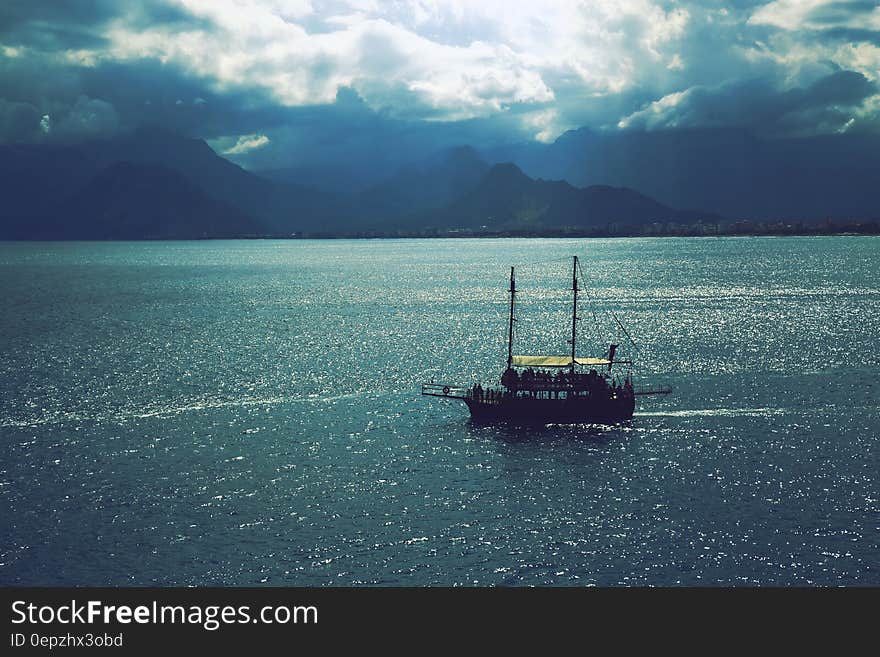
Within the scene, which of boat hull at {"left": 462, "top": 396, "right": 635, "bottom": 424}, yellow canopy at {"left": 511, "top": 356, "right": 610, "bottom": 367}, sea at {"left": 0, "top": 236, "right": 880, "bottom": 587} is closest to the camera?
sea at {"left": 0, "top": 236, "right": 880, "bottom": 587}

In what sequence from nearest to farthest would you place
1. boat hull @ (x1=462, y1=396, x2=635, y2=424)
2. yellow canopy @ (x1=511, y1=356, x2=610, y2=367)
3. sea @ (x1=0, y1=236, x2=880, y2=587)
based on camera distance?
sea @ (x1=0, y1=236, x2=880, y2=587), boat hull @ (x1=462, y1=396, x2=635, y2=424), yellow canopy @ (x1=511, y1=356, x2=610, y2=367)

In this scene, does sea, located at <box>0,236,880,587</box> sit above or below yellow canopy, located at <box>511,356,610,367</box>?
below

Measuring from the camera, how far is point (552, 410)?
3241 inches

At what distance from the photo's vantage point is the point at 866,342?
126 metres

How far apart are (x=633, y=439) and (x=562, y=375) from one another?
13559mm

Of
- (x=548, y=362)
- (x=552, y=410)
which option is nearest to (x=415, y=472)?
(x=552, y=410)

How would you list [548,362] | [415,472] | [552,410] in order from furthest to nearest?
1. [548,362]
2. [552,410]
3. [415,472]

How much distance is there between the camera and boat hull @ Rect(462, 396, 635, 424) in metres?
81.8

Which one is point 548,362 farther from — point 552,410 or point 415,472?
point 415,472

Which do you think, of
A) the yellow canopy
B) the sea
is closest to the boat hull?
the sea

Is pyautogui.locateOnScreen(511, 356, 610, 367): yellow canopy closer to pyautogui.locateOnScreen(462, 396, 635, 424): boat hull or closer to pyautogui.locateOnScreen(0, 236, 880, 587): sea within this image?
pyautogui.locateOnScreen(462, 396, 635, 424): boat hull

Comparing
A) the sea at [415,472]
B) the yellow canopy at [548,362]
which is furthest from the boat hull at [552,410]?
the yellow canopy at [548,362]

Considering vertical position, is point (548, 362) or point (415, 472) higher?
point (548, 362)

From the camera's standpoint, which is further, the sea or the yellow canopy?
the yellow canopy
